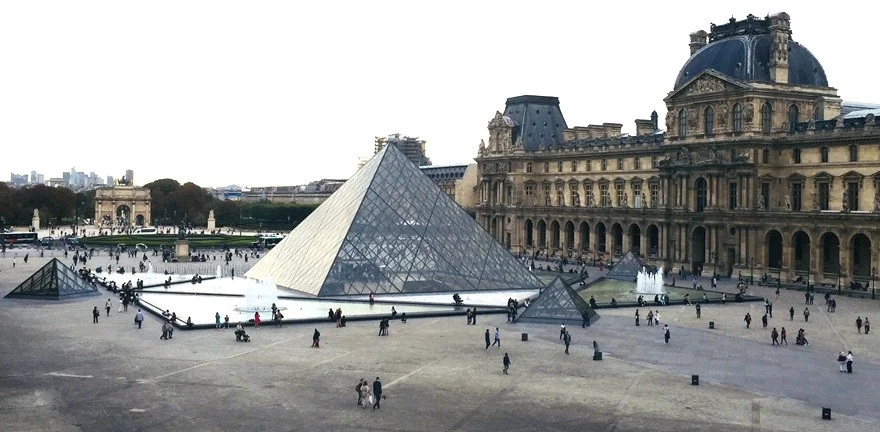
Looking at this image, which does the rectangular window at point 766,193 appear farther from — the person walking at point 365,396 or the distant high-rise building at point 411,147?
the distant high-rise building at point 411,147

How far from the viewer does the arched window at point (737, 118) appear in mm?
53156

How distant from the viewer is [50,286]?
135 ft

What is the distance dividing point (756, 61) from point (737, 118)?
11.8 ft

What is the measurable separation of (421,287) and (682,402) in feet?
71.2

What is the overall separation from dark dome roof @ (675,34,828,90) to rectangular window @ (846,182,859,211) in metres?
7.95

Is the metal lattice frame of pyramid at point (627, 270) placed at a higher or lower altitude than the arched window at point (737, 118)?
lower

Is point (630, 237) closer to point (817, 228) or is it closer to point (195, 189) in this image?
point (817, 228)

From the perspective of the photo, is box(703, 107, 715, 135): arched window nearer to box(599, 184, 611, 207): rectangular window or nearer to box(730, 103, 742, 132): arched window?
box(730, 103, 742, 132): arched window

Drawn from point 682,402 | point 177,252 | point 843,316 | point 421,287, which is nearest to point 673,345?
point 682,402

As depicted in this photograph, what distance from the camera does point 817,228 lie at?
160 ft

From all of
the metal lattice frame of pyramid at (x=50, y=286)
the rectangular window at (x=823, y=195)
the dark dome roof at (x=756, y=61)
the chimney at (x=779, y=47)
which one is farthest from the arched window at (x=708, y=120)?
the metal lattice frame of pyramid at (x=50, y=286)

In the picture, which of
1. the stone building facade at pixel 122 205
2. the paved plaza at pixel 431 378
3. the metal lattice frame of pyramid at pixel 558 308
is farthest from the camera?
the stone building facade at pixel 122 205

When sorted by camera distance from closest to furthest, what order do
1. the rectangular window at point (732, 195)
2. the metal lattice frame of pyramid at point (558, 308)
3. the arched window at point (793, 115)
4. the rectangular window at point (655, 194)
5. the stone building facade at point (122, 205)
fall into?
the metal lattice frame of pyramid at point (558, 308)
the arched window at point (793, 115)
the rectangular window at point (732, 195)
the rectangular window at point (655, 194)
the stone building facade at point (122, 205)

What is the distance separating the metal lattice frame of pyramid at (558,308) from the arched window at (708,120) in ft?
79.6
